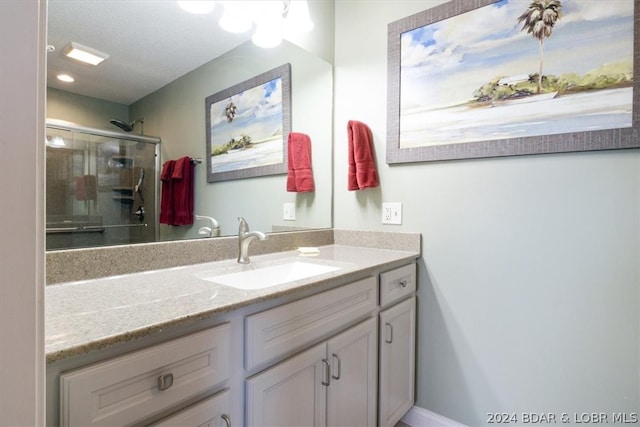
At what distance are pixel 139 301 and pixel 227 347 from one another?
26cm

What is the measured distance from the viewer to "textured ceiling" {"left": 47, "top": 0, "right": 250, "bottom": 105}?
1065 millimetres

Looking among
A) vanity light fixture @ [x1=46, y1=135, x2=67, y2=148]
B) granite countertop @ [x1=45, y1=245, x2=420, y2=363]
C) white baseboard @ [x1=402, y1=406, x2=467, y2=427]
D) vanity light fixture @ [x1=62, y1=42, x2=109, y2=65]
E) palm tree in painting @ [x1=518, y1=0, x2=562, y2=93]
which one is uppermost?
palm tree in painting @ [x1=518, y1=0, x2=562, y2=93]

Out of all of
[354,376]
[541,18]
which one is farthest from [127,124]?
[541,18]

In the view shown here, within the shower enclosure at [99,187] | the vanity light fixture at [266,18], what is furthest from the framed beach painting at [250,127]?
the shower enclosure at [99,187]

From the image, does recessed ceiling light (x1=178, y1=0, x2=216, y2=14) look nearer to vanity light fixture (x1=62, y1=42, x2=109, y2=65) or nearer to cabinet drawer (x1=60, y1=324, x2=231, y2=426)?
vanity light fixture (x1=62, y1=42, x2=109, y2=65)

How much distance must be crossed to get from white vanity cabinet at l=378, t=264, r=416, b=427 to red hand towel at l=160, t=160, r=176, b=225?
36.6 inches

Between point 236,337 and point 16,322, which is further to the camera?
point 236,337

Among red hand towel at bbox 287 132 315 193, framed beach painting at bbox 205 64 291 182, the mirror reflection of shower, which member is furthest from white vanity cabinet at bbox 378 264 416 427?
the mirror reflection of shower

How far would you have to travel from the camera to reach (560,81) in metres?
1.30

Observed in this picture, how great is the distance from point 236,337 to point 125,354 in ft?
0.87

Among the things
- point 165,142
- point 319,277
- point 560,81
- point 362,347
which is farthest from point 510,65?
point 165,142

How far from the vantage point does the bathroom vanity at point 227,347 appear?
2.06 ft

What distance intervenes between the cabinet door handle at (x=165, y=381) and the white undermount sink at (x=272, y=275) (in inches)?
19.2

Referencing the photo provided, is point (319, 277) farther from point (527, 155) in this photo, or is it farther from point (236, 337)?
point (527, 155)
